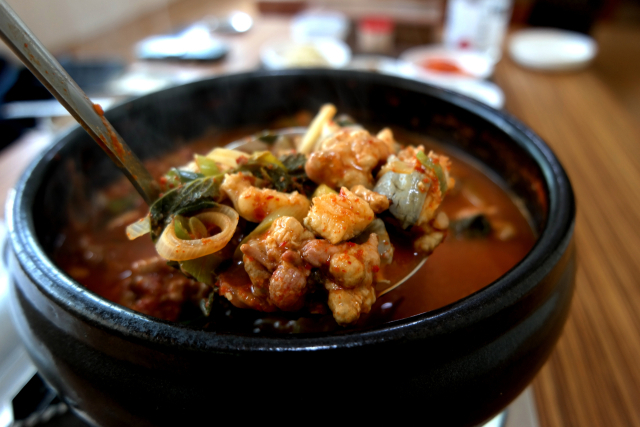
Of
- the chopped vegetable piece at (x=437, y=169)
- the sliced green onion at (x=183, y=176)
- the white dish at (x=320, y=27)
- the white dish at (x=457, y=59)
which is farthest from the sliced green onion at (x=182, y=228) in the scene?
the white dish at (x=320, y=27)

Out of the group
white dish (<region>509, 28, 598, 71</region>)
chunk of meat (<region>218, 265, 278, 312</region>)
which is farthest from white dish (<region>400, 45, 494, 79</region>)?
chunk of meat (<region>218, 265, 278, 312</region>)

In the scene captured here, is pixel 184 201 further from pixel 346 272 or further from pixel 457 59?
pixel 457 59

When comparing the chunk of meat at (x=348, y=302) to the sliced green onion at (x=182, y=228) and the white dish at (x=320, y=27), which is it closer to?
the sliced green onion at (x=182, y=228)

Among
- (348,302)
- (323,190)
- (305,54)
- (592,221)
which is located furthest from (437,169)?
(305,54)

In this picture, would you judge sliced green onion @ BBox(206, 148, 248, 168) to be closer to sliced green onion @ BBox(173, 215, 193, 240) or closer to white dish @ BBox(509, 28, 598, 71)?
sliced green onion @ BBox(173, 215, 193, 240)

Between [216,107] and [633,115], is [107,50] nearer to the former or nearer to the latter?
[216,107]

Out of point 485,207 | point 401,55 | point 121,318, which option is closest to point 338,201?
point 121,318

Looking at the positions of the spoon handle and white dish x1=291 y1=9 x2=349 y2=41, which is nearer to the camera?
the spoon handle
